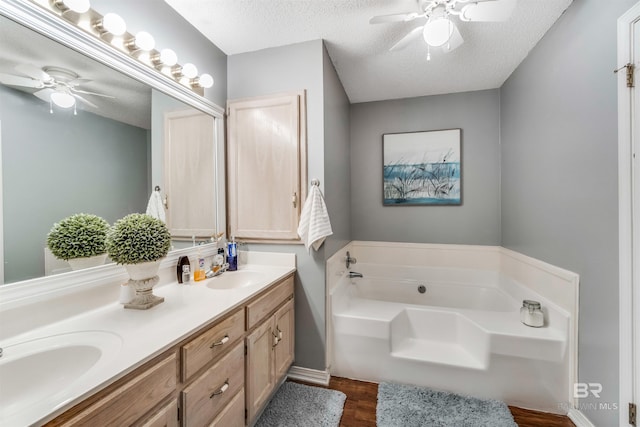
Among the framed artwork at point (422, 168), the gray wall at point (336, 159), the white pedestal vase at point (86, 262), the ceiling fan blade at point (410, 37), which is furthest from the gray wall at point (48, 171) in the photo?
the framed artwork at point (422, 168)

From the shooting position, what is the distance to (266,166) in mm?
1979

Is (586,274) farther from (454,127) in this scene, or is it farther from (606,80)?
(454,127)

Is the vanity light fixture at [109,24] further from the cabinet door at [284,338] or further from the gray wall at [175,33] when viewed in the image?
the cabinet door at [284,338]

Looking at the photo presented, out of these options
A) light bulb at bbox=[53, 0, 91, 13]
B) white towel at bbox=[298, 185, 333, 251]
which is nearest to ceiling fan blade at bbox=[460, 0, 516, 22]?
white towel at bbox=[298, 185, 333, 251]

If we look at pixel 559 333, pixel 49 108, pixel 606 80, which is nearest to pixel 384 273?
pixel 559 333

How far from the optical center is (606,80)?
51.8 inches

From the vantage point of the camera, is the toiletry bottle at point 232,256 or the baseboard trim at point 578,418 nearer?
the baseboard trim at point 578,418

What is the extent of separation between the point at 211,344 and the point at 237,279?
2.42 ft

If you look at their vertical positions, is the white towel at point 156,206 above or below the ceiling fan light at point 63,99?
below

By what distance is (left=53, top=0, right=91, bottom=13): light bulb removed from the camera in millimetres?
1047

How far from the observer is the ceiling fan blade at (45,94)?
101cm

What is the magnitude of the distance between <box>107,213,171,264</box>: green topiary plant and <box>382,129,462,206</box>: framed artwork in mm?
2290

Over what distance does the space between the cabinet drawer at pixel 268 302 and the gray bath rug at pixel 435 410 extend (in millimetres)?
934

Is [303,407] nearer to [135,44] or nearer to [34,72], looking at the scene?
[34,72]
